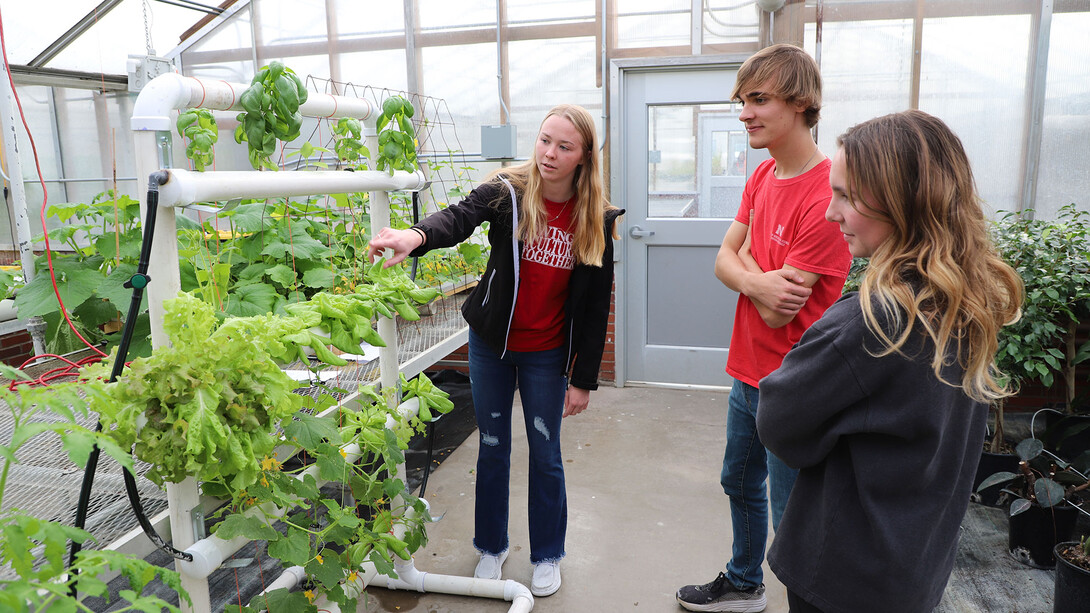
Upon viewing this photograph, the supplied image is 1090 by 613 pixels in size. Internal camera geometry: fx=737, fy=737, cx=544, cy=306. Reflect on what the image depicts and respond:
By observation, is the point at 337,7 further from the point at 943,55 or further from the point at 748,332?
the point at 748,332

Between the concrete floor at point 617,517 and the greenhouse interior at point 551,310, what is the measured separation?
2 cm

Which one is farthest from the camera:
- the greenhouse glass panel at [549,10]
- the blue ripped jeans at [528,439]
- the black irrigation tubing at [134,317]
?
the greenhouse glass panel at [549,10]

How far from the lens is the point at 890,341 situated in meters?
0.98

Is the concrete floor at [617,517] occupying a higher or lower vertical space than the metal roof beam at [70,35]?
lower

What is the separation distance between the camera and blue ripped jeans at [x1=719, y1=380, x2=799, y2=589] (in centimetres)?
172

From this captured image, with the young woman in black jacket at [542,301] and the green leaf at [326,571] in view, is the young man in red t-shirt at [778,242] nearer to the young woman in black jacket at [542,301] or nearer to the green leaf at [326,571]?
the young woman in black jacket at [542,301]

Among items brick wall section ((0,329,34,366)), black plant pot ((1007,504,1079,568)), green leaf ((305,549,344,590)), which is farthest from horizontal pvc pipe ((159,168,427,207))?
brick wall section ((0,329,34,366))

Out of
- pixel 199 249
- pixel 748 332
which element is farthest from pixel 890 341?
pixel 199 249

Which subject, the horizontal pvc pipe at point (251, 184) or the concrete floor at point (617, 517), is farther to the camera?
the concrete floor at point (617, 517)

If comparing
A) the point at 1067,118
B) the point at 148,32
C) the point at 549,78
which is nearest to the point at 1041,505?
the point at 1067,118

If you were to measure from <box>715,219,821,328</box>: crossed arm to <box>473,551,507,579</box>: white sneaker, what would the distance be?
1.17m

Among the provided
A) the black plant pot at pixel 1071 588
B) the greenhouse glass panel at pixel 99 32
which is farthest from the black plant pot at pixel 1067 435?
the greenhouse glass panel at pixel 99 32

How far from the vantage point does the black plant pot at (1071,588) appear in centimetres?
193

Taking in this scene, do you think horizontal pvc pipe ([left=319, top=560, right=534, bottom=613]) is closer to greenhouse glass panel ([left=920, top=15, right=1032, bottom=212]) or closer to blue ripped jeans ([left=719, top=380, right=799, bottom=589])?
blue ripped jeans ([left=719, top=380, right=799, bottom=589])
